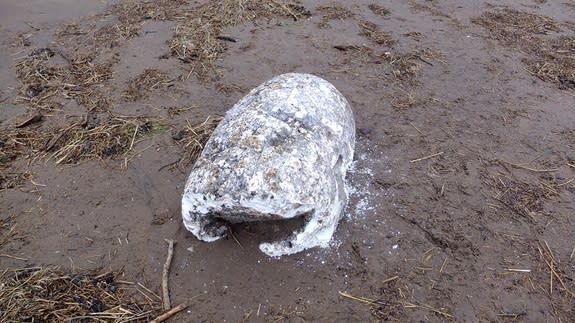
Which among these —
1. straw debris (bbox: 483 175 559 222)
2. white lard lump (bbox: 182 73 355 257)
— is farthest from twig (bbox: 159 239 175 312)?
straw debris (bbox: 483 175 559 222)

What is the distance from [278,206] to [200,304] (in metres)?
0.80

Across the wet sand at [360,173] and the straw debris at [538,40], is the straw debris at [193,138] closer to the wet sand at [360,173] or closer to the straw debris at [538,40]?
the wet sand at [360,173]

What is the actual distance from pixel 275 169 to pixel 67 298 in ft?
4.97

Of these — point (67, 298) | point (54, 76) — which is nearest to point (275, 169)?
point (67, 298)

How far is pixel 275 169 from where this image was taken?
251 centimetres

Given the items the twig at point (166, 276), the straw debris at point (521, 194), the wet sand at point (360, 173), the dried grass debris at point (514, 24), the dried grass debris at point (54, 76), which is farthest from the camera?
the dried grass debris at point (514, 24)

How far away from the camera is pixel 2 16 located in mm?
5938

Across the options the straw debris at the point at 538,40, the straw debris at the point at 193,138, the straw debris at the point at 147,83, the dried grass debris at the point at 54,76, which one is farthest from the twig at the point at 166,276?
the straw debris at the point at 538,40

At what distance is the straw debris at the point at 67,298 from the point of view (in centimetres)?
253

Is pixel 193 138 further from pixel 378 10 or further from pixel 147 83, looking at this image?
pixel 378 10

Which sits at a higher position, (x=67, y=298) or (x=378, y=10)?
(x=378, y=10)

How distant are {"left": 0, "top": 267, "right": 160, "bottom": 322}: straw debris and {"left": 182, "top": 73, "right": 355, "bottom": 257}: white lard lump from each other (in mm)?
586

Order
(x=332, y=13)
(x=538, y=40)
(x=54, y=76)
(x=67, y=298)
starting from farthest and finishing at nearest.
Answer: (x=332, y=13) → (x=538, y=40) → (x=54, y=76) → (x=67, y=298)

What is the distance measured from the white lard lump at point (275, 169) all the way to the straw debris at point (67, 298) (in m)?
0.59
